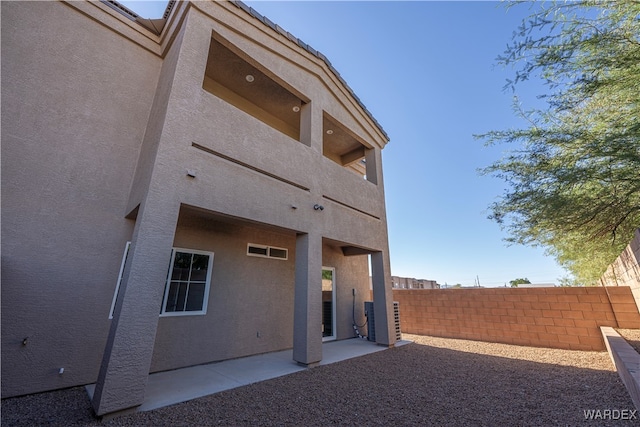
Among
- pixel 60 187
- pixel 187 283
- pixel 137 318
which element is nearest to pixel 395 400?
pixel 137 318

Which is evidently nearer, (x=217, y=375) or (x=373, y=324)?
(x=217, y=375)

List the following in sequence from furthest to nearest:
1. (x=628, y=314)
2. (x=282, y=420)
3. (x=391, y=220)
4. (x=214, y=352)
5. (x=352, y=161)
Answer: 1. (x=352, y=161)
2. (x=391, y=220)
3. (x=628, y=314)
4. (x=214, y=352)
5. (x=282, y=420)

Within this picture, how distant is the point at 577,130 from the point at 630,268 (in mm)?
3691

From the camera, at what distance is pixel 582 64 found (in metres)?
4.36

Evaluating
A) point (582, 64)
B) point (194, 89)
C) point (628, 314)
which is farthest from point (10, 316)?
point (628, 314)

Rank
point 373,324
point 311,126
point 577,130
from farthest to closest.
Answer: point 373,324 < point 311,126 < point 577,130

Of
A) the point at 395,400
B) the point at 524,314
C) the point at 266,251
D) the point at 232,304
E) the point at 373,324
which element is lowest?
the point at 395,400

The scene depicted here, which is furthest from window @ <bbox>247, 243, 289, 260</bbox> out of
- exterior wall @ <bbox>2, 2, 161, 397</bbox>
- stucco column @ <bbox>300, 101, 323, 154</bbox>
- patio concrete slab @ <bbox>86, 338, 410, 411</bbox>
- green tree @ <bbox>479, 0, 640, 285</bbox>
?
green tree @ <bbox>479, 0, 640, 285</bbox>

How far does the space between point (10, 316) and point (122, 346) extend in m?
2.04

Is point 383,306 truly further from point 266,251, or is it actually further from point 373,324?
point 266,251

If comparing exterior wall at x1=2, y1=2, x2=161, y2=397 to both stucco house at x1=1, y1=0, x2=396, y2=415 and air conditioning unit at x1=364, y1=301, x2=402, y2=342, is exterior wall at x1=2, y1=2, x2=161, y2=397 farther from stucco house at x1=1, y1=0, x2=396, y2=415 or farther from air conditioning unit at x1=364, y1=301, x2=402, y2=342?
air conditioning unit at x1=364, y1=301, x2=402, y2=342

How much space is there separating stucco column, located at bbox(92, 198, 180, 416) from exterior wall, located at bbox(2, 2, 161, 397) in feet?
4.89

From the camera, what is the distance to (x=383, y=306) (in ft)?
24.3

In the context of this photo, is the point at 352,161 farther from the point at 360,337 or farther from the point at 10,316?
the point at 10,316
